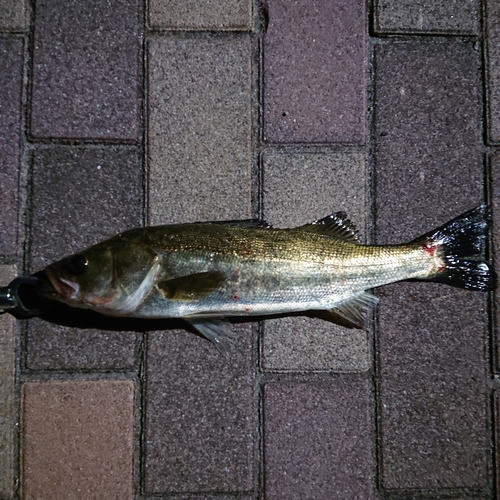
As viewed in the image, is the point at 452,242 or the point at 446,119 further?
the point at 446,119

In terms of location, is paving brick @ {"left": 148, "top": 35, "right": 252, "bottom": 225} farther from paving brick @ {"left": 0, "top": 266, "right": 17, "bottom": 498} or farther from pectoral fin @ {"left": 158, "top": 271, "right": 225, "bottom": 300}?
paving brick @ {"left": 0, "top": 266, "right": 17, "bottom": 498}

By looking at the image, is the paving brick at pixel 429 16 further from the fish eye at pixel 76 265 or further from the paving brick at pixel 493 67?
the fish eye at pixel 76 265

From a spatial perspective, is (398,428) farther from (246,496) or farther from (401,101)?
(401,101)

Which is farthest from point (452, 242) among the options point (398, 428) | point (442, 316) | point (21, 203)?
point (21, 203)

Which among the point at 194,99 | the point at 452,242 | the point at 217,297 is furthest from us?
the point at 194,99

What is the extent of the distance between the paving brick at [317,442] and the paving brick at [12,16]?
303 cm

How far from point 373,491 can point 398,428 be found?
452 millimetres

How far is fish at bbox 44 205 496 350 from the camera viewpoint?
2.68 metres

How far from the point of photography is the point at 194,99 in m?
3.24

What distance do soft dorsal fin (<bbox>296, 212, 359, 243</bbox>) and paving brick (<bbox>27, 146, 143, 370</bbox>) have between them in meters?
1.21

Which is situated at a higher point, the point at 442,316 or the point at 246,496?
the point at 442,316

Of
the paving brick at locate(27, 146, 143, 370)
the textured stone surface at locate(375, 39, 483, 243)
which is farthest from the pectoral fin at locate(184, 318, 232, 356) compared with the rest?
the textured stone surface at locate(375, 39, 483, 243)

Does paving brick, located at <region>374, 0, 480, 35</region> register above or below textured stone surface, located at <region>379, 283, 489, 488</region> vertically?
above

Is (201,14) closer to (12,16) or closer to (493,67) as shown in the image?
(12,16)
